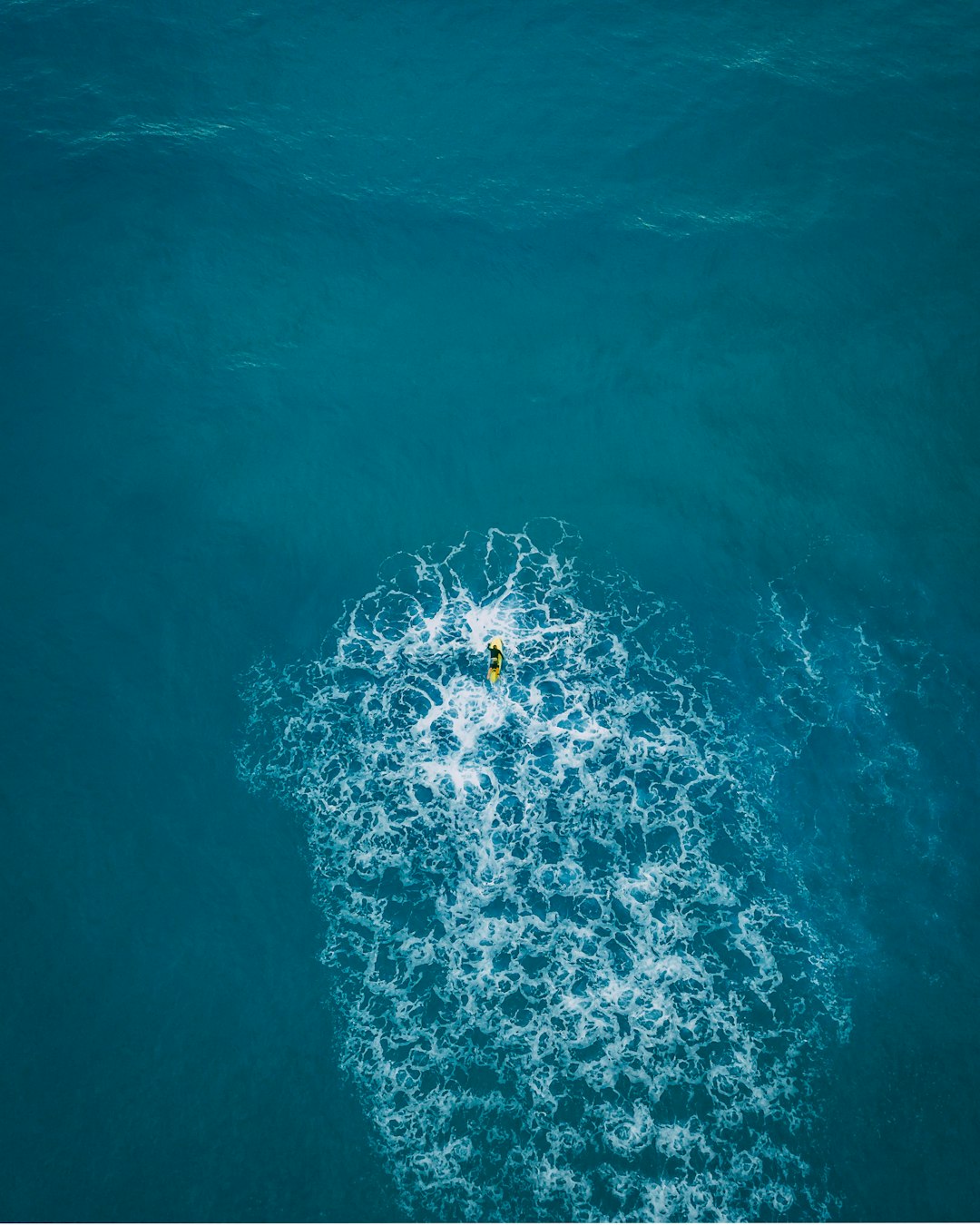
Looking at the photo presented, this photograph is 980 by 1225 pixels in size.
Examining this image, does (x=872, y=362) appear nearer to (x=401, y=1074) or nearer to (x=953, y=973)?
(x=953, y=973)

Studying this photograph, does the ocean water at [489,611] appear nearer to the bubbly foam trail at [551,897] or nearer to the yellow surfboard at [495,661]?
the bubbly foam trail at [551,897]

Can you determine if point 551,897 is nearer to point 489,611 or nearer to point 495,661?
point 495,661

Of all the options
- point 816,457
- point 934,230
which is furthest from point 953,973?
point 934,230

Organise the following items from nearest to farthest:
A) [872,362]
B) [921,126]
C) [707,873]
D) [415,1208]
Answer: [415,1208], [707,873], [872,362], [921,126]

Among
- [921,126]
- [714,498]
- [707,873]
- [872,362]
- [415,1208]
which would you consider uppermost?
[921,126]

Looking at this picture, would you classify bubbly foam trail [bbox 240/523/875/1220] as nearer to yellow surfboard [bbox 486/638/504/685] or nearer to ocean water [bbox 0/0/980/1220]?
ocean water [bbox 0/0/980/1220]

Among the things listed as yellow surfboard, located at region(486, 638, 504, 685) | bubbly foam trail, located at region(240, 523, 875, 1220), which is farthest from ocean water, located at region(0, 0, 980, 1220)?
yellow surfboard, located at region(486, 638, 504, 685)
